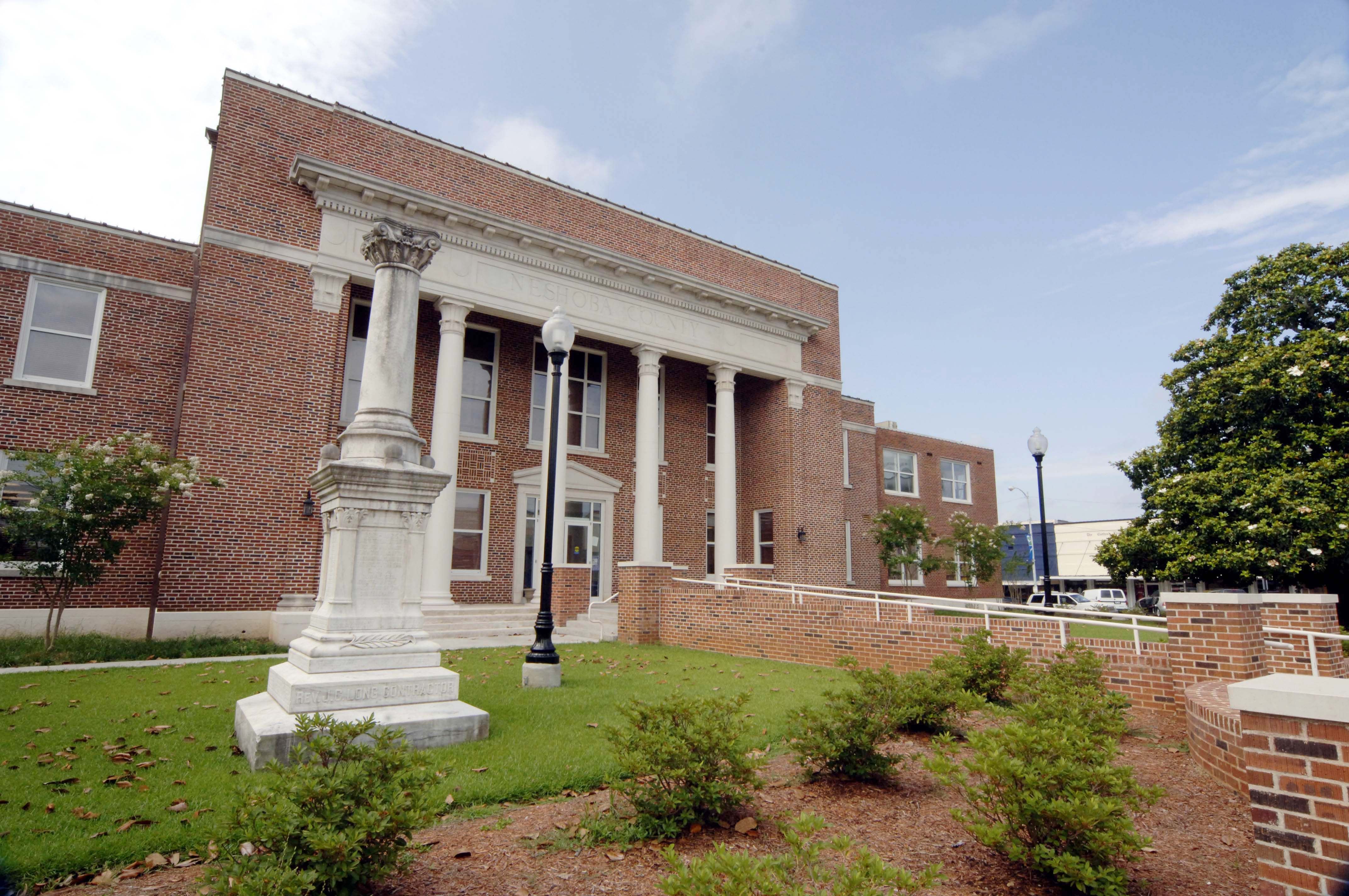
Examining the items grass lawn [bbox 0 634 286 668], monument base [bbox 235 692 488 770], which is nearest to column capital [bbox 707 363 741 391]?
grass lawn [bbox 0 634 286 668]

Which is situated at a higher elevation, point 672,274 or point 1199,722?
point 672,274

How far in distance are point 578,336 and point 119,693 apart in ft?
47.2

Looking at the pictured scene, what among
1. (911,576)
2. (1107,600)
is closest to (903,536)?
(911,576)

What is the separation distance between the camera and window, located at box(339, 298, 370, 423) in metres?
18.7

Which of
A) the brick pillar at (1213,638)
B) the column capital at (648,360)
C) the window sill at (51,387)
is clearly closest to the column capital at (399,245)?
the brick pillar at (1213,638)

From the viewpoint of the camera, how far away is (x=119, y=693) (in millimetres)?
8602

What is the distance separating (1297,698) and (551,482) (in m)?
8.69

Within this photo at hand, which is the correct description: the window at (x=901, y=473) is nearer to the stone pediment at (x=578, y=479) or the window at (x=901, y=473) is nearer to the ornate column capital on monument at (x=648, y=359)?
the stone pediment at (x=578, y=479)

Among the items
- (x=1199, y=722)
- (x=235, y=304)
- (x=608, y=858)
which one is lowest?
(x=608, y=858)

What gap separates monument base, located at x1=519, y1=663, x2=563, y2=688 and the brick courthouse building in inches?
304

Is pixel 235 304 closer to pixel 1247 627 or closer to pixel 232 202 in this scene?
pixel 232 202

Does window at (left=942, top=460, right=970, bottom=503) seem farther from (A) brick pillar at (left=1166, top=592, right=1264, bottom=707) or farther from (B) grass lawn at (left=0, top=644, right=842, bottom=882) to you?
(A) brick pillar at (left=1166, top=592, right=1264, bottom=707)

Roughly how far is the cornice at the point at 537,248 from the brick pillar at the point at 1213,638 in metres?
15.1

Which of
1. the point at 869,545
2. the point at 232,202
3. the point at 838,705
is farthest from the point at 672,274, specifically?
the point at 838,705
